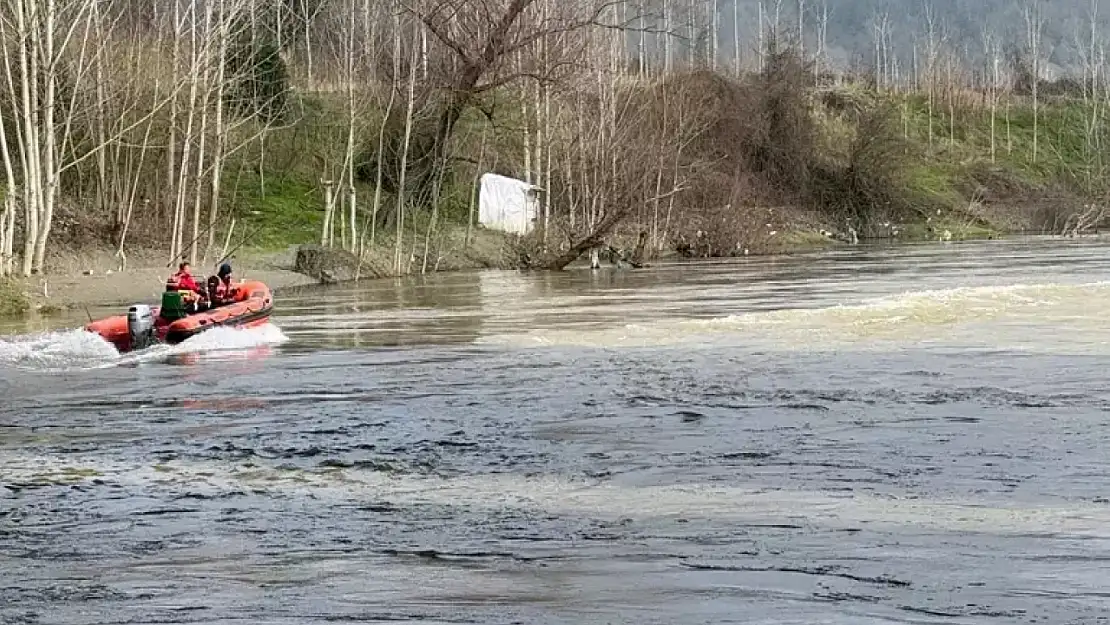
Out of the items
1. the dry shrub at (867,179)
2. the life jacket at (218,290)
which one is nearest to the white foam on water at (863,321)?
the life jacket at (218,290)

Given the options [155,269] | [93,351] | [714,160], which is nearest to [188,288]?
[93,351]

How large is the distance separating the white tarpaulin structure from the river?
86.2 feet

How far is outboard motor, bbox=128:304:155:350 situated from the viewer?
2080 centimetres

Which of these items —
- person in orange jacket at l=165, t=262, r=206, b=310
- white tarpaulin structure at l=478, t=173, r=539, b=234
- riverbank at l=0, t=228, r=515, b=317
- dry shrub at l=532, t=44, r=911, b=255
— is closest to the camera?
person in orange jacket at l=165, t=262, r=206, b=310

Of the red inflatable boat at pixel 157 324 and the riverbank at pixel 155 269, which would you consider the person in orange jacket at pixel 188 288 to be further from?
the riverbank at pixel 155 269

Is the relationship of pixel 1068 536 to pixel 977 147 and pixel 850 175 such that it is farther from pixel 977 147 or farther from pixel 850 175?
pixel 977 147

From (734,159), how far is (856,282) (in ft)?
123

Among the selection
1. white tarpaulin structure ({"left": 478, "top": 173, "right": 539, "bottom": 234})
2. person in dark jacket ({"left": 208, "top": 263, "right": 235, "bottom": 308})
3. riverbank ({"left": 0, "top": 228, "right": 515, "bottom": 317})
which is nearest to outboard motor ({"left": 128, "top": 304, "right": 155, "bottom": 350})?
person in dark jacket ({"left": 208, "top": 263, "right": 235, "bottom": 308})

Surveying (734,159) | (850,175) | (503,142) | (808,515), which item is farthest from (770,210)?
(808,515)

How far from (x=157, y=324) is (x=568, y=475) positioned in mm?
11464

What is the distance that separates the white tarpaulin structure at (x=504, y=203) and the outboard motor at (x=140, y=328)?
3017 centimetres

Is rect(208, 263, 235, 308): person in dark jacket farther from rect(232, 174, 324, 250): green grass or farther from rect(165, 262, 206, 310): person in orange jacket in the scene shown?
rect(232, 174, 324, 250): green grass

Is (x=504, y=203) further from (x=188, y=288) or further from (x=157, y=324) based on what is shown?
(x=157, y=324)

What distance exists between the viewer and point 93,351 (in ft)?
67.8
